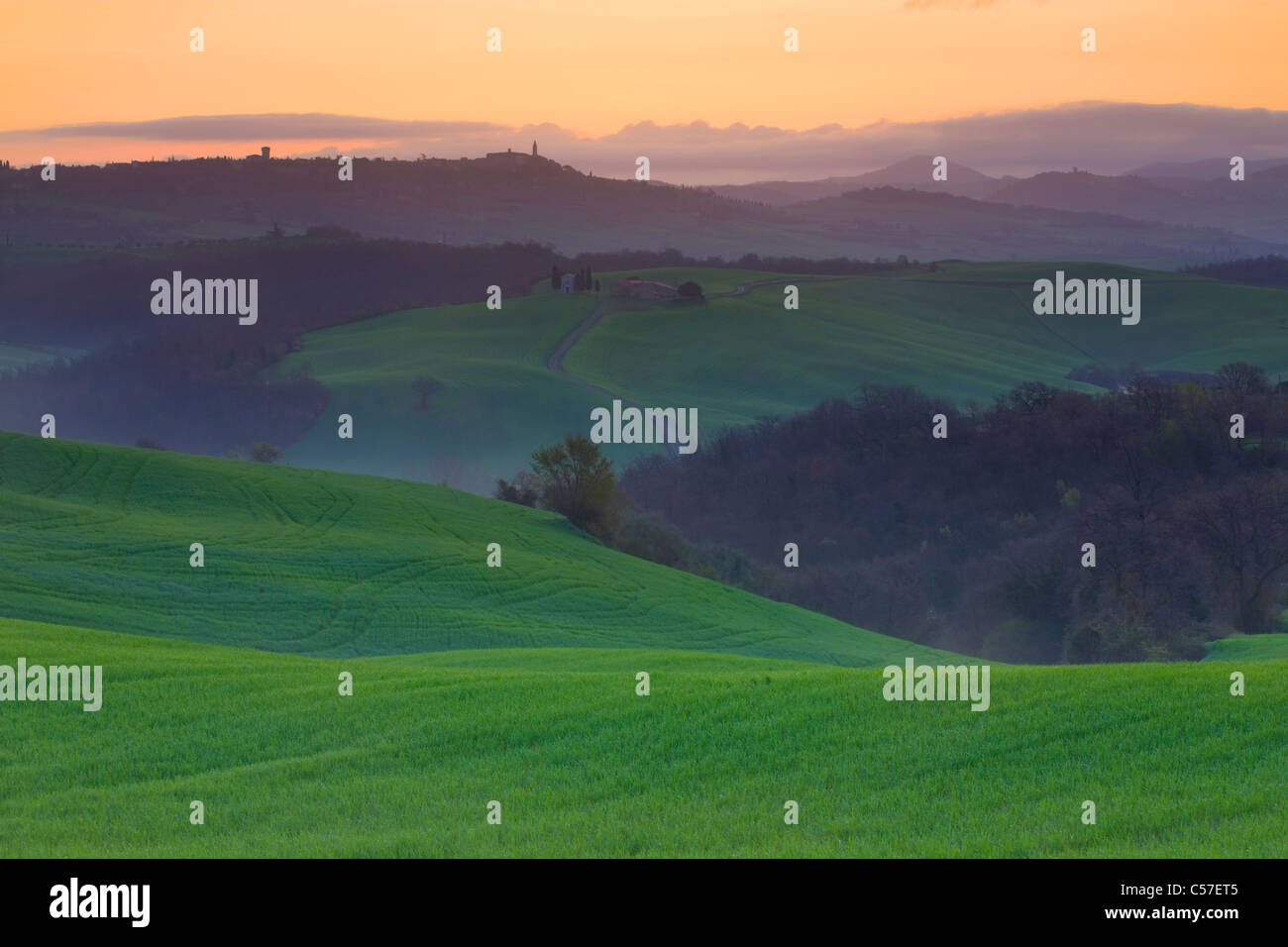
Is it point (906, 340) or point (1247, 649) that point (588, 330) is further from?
point (1247, 649)

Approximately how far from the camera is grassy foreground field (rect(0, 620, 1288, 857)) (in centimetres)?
1170

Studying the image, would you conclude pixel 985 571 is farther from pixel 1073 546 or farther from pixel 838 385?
pixel 838 385

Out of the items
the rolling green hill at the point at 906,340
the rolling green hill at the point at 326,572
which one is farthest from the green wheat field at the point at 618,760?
the rolling green hill at the point at 906,340

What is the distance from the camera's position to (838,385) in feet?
442

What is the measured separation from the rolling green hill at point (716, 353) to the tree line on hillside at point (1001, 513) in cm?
1764

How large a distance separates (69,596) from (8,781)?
880 inches

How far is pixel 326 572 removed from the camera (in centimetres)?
4469

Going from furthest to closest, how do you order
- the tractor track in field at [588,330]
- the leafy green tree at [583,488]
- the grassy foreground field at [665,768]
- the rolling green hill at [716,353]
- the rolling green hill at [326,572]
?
1. the tractor track in field at [588,330]
2. the rolling green hill at [716,353]
3. the leafy green tree at [583,488]
4. the rolling green hill at [326,572]
5. the grassy foreground field at [665,768]

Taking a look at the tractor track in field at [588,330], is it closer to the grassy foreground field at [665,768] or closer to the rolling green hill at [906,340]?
the rolling green hill at [906,340]

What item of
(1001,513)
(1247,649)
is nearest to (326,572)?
(1247,649)

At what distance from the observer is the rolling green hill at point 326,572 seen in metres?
37.4

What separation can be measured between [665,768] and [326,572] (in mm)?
32620

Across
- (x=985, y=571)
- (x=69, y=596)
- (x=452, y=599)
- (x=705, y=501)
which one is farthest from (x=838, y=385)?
(x=69, y=596)

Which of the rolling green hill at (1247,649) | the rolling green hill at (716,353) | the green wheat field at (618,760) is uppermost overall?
the rolling green hill at (716,353)
